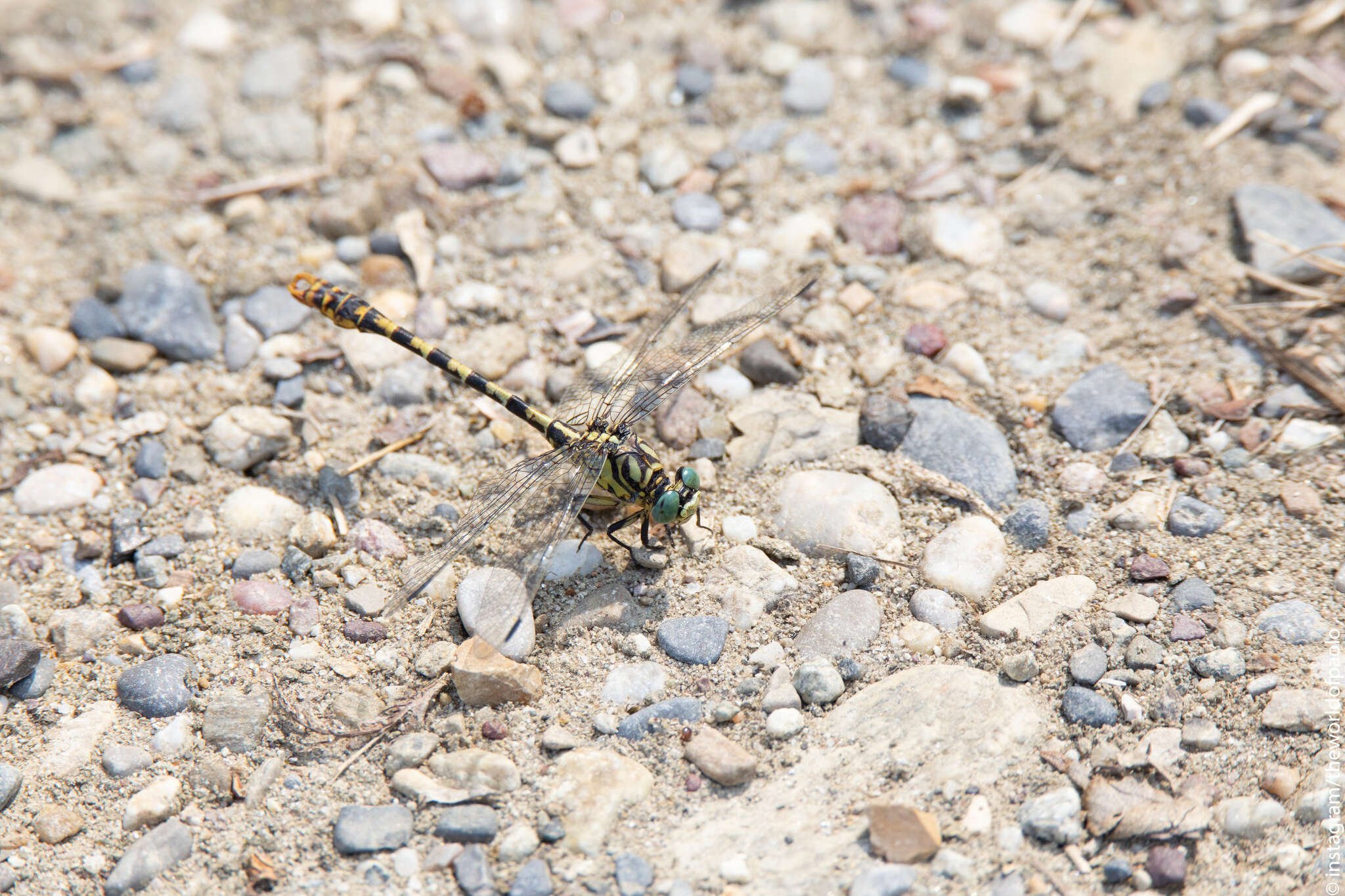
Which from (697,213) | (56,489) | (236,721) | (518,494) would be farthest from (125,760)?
(697,213)

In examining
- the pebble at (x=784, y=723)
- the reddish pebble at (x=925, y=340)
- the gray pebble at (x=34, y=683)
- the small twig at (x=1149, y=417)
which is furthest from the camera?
the reddish pebble at (x=925, y=340)

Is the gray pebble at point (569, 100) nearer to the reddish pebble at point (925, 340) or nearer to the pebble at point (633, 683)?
the reddish pebble at point (925, 340)

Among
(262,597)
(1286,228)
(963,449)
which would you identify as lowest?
(262,597)

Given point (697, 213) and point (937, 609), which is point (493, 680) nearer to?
point (937, 609)

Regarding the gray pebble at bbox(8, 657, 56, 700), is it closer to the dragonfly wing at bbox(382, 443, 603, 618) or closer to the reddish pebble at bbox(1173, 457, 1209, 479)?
the dragonfly wing at bbox(382, 443, 603, 618)

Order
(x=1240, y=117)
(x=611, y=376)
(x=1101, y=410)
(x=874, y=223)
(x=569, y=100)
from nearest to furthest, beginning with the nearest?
(x=1101, y=410), (x=611, y=376), (x=874, y=223), (x=1240, y=117), (x=569, y=100)

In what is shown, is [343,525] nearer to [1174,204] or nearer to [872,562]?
[872,562]

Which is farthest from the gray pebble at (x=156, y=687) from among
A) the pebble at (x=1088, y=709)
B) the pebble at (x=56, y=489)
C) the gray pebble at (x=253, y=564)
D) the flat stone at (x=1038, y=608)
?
the pebble at (x=1088, y=709)
